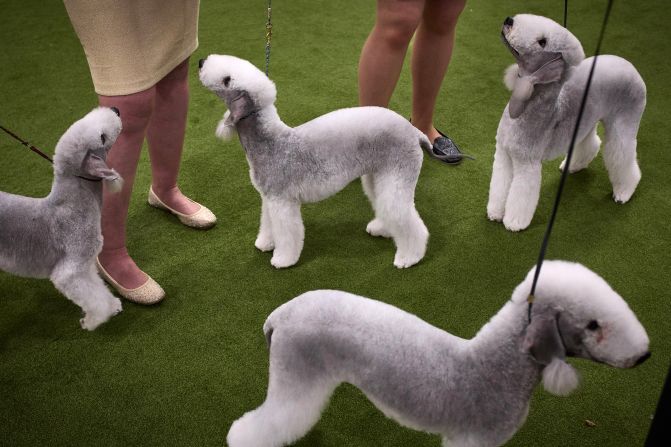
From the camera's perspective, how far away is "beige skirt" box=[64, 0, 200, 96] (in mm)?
1725

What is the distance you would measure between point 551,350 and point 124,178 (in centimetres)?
139

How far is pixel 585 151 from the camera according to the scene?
2.66 metres

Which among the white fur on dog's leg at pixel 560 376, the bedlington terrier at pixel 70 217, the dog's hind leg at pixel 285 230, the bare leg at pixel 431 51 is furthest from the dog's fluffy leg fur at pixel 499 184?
the bedlington terrier at pixel 70 217

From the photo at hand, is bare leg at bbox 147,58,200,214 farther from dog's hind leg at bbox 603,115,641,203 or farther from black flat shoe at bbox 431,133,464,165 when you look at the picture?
dog's hind leg at bbox 603,115,641,203

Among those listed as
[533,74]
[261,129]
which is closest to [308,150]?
[261,129]

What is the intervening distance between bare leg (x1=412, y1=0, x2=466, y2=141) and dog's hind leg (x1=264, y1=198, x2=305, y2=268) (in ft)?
3.02

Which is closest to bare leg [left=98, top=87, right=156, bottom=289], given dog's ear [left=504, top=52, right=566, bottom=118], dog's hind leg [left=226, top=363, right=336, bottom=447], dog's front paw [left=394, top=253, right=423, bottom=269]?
dog's hind leg [left=226, top=363, right=336, bottom=447]

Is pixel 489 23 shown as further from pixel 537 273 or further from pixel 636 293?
pixel 537 273

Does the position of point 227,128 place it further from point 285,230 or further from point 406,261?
point 406,261

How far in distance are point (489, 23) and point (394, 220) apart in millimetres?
2323

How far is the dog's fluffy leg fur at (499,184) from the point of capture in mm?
2383

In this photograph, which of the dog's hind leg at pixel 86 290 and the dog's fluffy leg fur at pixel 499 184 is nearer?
the dog's hind leg at pixel 86 290

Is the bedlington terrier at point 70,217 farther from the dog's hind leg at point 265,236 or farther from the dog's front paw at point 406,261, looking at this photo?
the dog's front paw at point 406,261

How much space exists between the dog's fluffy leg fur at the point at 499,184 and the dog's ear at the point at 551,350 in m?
1.19
